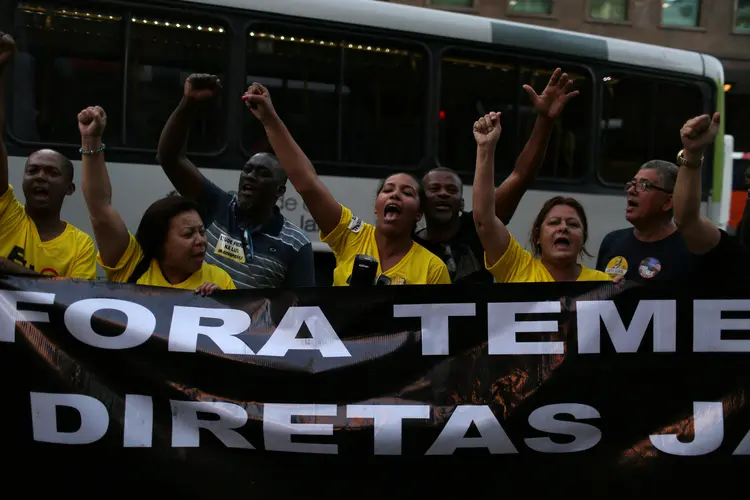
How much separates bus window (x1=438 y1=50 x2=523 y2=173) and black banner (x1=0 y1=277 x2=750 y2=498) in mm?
4883

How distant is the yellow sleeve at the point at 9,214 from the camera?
4336 millimetres

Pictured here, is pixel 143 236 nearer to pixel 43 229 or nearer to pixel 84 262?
pixel 84 262

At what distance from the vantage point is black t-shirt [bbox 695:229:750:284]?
4105 millimetres

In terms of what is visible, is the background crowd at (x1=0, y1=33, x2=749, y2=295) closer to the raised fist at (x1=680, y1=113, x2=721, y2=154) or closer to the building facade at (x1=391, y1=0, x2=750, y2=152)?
the raised fist at (x1=680, y1=113, x2=721, y2=154)

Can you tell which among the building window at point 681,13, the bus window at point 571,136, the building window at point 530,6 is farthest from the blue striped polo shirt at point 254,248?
the building window at point 681,13

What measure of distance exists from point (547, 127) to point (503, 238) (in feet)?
2.94

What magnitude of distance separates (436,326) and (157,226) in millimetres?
1334

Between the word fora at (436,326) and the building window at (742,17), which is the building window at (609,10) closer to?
the building window at (742,17)

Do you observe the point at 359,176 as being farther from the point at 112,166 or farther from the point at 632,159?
the point at 632,159

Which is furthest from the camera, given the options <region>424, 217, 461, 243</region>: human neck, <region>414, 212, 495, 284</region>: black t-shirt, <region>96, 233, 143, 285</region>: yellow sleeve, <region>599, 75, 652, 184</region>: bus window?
<region>599, 75, 652, 184</region>: bus window

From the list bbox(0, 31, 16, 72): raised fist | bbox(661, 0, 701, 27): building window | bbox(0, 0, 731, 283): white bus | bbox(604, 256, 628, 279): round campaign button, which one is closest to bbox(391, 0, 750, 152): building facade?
bbox(661, 0, 701, 27): building window

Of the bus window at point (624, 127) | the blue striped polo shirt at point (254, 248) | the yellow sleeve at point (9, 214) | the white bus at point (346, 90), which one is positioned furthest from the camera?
the bus window at point (624, 127)

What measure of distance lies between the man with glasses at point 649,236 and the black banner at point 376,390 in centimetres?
60

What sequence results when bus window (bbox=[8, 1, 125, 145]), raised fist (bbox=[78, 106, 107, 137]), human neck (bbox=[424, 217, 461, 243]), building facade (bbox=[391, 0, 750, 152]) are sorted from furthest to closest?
building facade (bbox=[391, 0, 750, 152])
bus window (bbox=[8, 1, 125, 145])
human neck (bbox=[424, 217, 461, 243])
raised fist (bbox=[78, 106, 107, 137])
